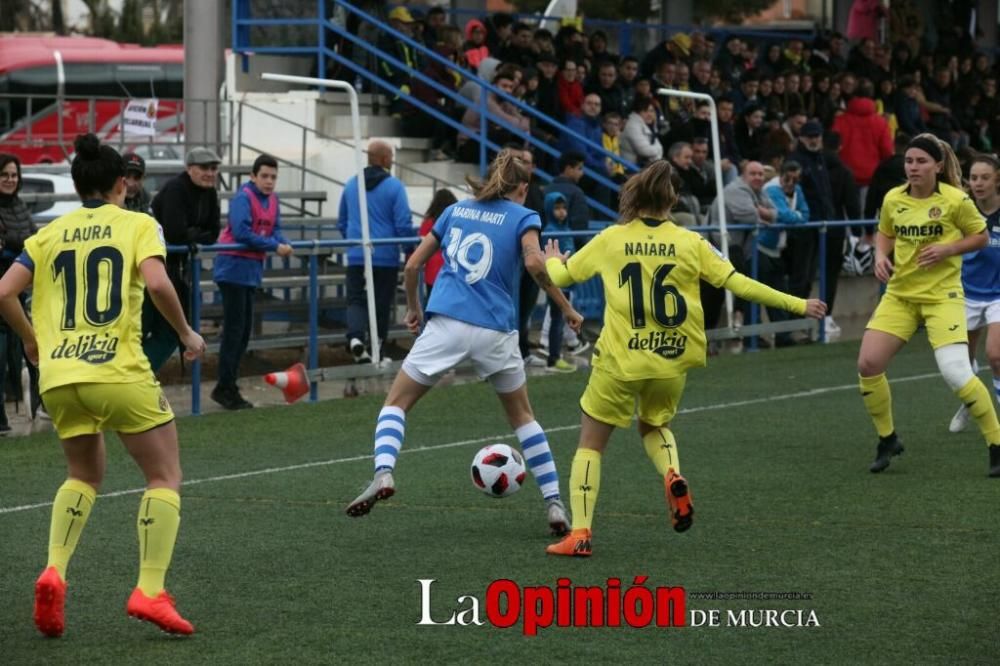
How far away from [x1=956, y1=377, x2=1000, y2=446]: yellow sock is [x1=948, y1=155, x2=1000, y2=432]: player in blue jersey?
35.3 inches

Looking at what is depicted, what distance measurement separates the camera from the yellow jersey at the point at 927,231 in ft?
34.4

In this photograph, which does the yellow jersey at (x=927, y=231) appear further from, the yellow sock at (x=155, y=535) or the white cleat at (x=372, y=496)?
the yellow sock at (x=155, y=535)

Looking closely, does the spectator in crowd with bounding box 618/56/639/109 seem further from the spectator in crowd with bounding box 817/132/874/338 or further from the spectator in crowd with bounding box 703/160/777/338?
the spectator in crowd with bounding box 703/160/777/338

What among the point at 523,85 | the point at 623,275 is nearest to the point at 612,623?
the point at 623,275

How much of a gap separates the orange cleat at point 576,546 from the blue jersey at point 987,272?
4.40 metres

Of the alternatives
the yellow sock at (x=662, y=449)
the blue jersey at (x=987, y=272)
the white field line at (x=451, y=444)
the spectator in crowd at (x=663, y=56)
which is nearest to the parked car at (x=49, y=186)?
the spectator in crowd at (x=663, y=56)

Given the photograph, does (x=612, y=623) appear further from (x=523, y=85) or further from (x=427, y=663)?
(x=523, y=85)

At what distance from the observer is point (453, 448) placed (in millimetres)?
12039

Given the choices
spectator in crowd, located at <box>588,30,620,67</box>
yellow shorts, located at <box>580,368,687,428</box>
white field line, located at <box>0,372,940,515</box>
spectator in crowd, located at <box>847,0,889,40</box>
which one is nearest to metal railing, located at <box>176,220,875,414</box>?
white field line, located at <box>0,372,940,515</box>

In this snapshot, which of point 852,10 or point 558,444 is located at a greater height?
point 852,10

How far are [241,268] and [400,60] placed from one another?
766cm

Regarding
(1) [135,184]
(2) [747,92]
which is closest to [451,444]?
(1) [135,184]

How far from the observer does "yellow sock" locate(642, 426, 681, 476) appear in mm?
8523

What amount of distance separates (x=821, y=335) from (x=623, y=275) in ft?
36.0
